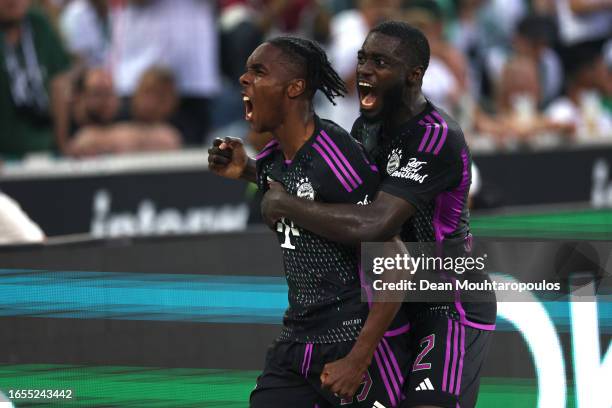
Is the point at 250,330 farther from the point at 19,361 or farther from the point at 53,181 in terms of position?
the point at 53,181

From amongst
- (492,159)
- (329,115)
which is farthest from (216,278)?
(492,159)

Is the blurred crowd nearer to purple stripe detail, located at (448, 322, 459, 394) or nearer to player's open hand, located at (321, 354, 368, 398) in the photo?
purple stripe detail, located at (448, 322, 459, 394)

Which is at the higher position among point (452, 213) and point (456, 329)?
point (452, 213)

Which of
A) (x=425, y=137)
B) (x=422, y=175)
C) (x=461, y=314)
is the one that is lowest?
(x=461, y=314)

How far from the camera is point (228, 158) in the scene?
450cm

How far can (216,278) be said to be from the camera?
5301 millimetres

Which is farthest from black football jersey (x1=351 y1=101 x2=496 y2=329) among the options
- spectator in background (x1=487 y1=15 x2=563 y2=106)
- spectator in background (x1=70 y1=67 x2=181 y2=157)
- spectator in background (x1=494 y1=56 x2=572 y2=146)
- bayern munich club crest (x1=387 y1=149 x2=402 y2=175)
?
spectator in background (x1=487 y1=15 x2=563 y2=106)

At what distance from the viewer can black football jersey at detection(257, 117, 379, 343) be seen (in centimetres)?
409

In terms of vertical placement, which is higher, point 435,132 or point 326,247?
point 435,132

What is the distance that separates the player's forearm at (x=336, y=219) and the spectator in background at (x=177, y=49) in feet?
20.9

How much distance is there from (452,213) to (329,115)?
644 centimetres

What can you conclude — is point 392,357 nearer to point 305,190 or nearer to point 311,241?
point 311,241

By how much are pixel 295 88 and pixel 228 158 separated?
52 cm

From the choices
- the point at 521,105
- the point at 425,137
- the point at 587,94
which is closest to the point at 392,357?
the point at 425,137
